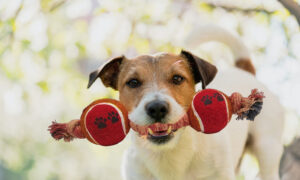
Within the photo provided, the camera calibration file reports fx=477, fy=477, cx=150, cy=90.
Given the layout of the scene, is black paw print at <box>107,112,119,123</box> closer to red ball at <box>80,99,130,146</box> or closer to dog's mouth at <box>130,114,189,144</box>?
red ball at <box>80,99,130,146</box>

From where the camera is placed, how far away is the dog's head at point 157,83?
9.71 feet

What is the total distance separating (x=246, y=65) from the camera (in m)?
5.06

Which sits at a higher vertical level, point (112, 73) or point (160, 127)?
point (112, 73)

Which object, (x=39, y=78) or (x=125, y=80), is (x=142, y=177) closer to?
→ (x=125, y=80)

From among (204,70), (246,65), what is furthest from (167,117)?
(246,65)

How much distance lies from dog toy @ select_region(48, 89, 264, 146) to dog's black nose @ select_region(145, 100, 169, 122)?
98 millimetres

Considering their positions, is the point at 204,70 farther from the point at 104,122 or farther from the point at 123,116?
the point at 104,122

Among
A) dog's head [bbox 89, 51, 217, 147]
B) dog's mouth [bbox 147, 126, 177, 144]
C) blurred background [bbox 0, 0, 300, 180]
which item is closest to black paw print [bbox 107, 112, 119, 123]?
dog's head [bbox 89, 51, 217, 147]

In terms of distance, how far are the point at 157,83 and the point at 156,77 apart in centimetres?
8

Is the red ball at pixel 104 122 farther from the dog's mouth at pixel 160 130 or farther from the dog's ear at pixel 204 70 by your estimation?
the dog's ear at pixel 204 70

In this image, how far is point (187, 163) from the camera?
340 cm

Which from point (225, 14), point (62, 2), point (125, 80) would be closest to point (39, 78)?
point (62, 2)

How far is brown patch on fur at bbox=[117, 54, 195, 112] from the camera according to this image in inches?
128

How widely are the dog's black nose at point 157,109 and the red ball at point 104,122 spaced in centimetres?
18
